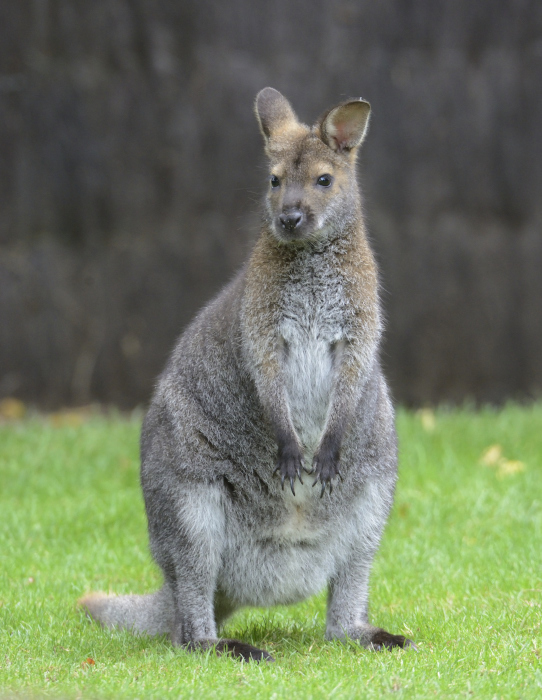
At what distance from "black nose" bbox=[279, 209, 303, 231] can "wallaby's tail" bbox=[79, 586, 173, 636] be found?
5.07 ft

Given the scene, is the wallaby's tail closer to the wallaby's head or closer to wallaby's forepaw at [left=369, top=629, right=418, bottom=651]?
wallaby's forepaw at [left=369, top=629, right=418, bottom=651]

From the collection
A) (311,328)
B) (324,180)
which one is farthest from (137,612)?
(324,180)

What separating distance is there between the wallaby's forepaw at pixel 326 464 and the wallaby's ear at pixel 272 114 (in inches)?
50.8

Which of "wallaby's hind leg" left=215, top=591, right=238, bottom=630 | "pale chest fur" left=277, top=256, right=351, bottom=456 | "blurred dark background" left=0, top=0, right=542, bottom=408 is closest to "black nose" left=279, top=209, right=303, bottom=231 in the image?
"pale chest fur" left=277, top=256, right=351, bottom=456

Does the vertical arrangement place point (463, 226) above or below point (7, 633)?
above

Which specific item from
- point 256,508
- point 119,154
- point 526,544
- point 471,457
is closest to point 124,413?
Answer: point 119,154

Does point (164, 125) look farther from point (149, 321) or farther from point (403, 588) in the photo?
point (403, 588)

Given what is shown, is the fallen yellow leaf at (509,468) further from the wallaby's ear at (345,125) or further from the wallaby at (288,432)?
the wallaby's ear at (345,125)

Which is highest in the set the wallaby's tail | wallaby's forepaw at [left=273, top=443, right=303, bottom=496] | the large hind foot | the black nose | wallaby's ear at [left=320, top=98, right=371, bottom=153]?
wallaby's ear at [left=320, top=98, right=371, bottom=153]

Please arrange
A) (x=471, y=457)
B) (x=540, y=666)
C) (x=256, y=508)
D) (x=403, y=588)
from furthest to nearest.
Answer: (x=471, y=457), (x=403, y=588), (x=256, y=508), (x=540, y=666)

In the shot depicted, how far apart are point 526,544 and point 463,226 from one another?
366 cm

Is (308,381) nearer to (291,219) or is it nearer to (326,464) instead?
(326,464)

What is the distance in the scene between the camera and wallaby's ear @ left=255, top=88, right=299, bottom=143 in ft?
14.5

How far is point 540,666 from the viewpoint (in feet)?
12.0
